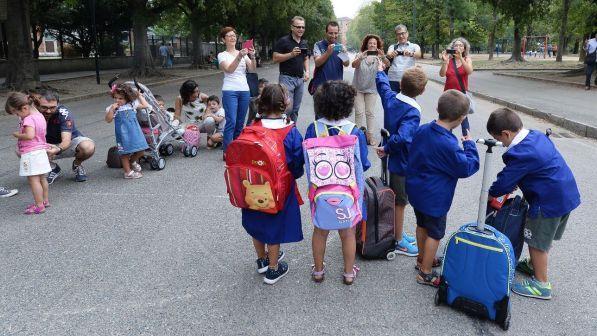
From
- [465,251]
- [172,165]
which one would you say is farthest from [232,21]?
[465,251]

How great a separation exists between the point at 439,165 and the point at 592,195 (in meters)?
3.40

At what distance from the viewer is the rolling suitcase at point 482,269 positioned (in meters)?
2.85

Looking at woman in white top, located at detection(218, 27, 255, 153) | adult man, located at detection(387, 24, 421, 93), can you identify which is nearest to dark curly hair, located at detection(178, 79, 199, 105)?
woman in white top, located at detection(218, 27, 255, 153)

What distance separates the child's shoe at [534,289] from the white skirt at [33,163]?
4.63 metres

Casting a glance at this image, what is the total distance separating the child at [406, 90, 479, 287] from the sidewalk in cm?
803

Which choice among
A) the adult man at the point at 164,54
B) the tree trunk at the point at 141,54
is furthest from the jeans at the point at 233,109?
the adult man at the point at 164,54

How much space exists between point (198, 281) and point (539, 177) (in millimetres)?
2484

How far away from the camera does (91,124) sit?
10.9m

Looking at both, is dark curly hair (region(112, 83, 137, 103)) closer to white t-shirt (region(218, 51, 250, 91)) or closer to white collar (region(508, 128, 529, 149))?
white t-shirt (region(218, 51, 250, 91))

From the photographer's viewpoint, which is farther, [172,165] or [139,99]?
[172,165]

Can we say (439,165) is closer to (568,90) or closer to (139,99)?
(139,99)

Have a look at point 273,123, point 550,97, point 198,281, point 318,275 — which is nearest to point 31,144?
point 198,281

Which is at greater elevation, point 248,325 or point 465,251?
point 465,251

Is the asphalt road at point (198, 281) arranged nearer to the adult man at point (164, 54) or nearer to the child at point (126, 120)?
the child at point (126, 120)
